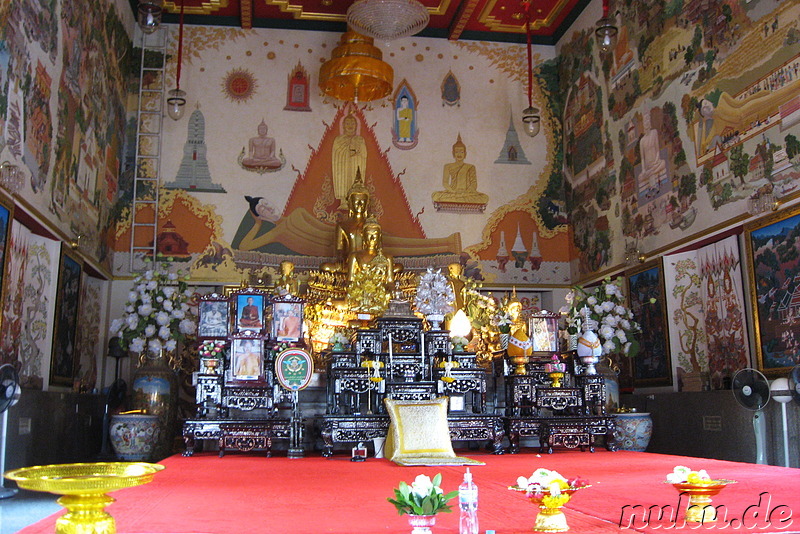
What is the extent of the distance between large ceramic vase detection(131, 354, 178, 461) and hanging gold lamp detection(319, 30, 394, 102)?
15.2 ft

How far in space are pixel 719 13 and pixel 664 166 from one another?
1.82m

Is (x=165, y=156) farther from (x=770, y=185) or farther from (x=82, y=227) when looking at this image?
(x=770, y=185)

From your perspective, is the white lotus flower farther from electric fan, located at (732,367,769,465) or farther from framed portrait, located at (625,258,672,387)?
framed portrait, located at (625,258,672,387)

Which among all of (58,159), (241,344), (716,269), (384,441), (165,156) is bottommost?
(384,441)

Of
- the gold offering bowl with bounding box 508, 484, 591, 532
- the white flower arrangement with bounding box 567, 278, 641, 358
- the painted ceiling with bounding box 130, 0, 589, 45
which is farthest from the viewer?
the painted ceiling with bounding box 130, 0, 589, 45

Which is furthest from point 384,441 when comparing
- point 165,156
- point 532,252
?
point 165,156

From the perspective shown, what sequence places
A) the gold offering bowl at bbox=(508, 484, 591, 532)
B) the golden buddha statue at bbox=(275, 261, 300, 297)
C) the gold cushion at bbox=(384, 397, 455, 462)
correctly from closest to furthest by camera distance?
the gold offering bowl at bbox=(508, 484, 591, 532) < the gold cushion at bbox=(384, 397, 455, 462) < the golden buddha statue at bbox=(275, 261, 300, 297)

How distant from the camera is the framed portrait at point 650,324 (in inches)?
348

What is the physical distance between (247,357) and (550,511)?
4732 millimetres

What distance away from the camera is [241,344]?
737 cm

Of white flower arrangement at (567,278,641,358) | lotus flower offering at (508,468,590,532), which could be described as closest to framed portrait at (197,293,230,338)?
white flower arrangement at (567,278,641,358)

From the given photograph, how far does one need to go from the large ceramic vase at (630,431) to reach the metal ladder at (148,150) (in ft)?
21.4

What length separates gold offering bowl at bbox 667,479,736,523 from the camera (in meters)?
3.22

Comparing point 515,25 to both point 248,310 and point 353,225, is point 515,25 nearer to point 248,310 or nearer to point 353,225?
point 353,225
